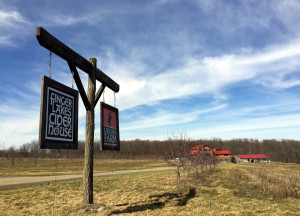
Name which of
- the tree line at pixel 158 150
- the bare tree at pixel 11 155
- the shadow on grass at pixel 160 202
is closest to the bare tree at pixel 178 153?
the shadow on grass at pixel 160 202

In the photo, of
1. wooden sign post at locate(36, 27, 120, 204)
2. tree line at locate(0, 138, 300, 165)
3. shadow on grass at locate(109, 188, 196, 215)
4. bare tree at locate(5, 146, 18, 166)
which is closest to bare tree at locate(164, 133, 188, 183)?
shadow on grass at locate(109, 188, 196, 215)

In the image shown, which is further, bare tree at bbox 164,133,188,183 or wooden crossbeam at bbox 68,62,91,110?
bare tree at bbox 164,133,188,183

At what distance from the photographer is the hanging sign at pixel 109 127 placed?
25.1 feet

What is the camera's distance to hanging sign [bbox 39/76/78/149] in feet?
16.8

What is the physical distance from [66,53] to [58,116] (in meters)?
1.93

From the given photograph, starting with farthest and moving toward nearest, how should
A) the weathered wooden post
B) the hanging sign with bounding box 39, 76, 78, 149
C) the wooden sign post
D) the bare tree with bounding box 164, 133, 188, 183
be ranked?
the bare tree with bounding box 164, 133, 188, 183 < the weathered wooden post < the wooden sign post < the hanging sign with bounding box 39, 76, 78, 149

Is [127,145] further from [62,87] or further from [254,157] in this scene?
[62,87]

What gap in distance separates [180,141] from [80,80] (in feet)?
29.2

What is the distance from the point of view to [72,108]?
6.21 metres

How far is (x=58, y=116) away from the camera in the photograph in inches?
221

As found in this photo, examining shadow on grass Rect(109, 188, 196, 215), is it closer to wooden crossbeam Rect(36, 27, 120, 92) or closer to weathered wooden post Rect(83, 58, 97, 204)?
weathered wooden post Rect(83, 58, 97, 204)

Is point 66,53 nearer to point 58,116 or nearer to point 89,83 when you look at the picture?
point 89,83

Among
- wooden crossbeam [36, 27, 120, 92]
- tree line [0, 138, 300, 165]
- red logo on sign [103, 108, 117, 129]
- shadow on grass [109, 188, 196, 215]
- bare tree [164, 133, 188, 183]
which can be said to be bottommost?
tree line [0, 138, 300, 165]

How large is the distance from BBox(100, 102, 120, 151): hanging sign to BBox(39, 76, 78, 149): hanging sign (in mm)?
1457
